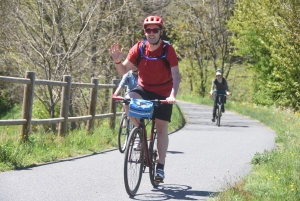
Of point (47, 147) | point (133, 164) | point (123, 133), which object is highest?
point (133, 164)

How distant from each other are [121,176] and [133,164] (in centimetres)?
161

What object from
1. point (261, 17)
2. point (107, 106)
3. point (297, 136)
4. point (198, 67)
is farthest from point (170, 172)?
point (198, 67)

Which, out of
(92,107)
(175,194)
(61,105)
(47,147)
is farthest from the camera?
(92,107)

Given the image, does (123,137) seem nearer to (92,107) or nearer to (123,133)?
(123,133)

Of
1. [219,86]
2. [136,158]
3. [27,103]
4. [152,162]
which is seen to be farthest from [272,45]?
[136,158]

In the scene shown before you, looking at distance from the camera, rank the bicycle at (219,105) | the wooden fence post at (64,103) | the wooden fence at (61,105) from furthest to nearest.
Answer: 1. the bicycle at (219,105)
2. the wooden fence post at (64,103)
3. the wooden fence at (61,105)

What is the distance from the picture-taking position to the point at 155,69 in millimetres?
7883

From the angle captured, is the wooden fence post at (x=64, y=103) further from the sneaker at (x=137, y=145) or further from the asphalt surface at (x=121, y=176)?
the sneaker at (x=137, y=145)

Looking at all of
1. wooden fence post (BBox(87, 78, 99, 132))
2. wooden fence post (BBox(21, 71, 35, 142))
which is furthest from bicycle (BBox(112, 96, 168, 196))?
wooden fence post (BBox(87, 78, 99, 132))

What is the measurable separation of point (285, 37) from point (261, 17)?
3.49 m

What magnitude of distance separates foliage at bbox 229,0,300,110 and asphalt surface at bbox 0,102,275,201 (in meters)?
14.5

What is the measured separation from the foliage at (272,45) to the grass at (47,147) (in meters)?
14.9

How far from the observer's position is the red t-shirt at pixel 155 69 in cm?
787


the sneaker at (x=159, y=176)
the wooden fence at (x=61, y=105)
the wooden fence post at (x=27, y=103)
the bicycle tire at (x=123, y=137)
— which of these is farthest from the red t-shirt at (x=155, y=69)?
the bicycle tire at (x=123, y=137)
